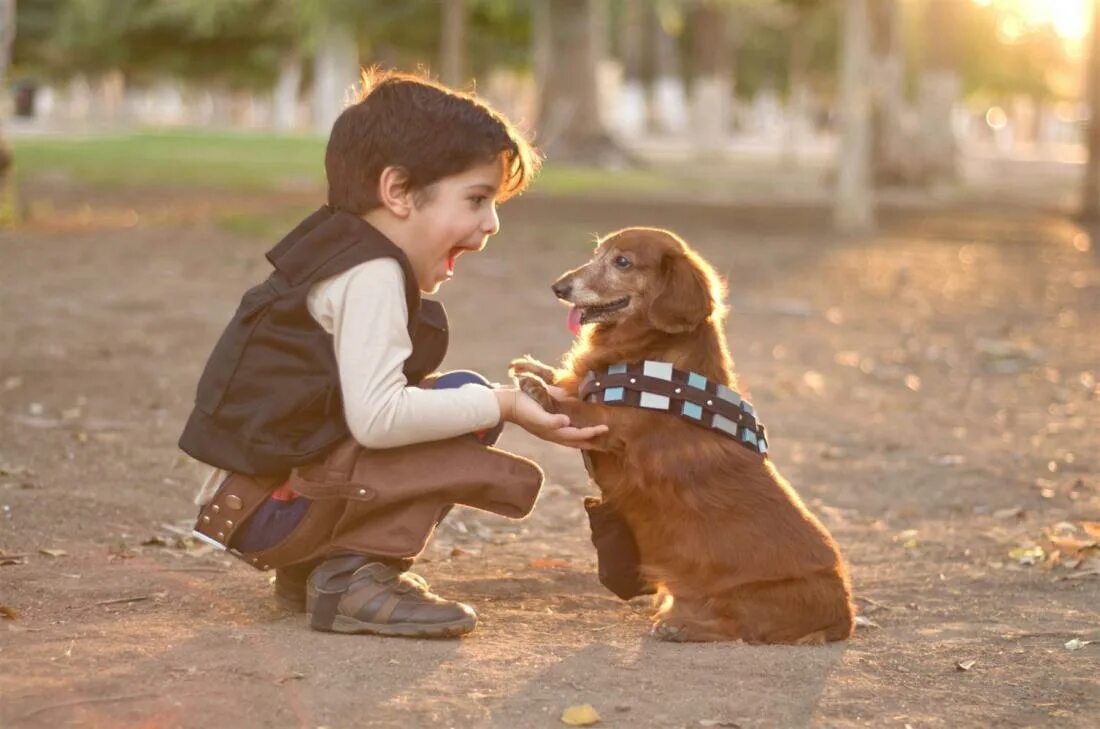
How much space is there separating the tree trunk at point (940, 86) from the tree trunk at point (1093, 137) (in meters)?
9.11

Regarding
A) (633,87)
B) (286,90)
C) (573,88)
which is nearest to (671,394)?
(573,88)

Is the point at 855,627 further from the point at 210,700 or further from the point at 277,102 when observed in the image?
the point at 277,102

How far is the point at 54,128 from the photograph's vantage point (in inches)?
2527

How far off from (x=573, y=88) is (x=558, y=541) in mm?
28845

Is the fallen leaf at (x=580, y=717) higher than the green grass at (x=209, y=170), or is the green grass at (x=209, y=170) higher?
the fallen leaf at (x=580, y=717)

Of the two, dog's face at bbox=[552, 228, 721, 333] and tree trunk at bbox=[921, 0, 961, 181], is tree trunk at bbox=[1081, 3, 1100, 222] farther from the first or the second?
dog's face at bbox=[552, 228, 721, 333]

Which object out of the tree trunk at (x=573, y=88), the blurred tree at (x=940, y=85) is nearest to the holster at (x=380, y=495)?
the blurred tree at (x=940, y=85)

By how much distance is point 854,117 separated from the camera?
19875mm

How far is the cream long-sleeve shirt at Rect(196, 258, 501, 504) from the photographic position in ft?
15.1

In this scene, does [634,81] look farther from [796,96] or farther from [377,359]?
[377,359]

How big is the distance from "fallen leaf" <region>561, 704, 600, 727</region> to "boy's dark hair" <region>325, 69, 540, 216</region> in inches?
62.5

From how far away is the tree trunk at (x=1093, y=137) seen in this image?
75.3 feet

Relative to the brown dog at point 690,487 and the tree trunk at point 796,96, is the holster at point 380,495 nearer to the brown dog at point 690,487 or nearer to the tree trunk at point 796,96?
the brown dog at point 690,487

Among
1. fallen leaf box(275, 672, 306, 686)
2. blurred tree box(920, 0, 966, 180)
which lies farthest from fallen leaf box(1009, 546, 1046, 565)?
blurred tree box(920, 0, 966, 180)
